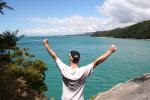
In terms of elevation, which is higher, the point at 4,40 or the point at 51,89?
the point at 4,40

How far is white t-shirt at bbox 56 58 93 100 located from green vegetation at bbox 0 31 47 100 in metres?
14.1

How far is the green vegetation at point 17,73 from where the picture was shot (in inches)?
833

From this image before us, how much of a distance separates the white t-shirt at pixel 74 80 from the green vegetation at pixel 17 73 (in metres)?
14.1

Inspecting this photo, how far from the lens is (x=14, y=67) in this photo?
2703 centimetres

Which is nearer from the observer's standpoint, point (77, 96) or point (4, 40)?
point (77, 96)

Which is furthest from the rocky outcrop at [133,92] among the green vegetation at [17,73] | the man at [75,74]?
the green vegetation at [17,73]

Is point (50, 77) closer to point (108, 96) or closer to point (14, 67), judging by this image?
point (14, 67)

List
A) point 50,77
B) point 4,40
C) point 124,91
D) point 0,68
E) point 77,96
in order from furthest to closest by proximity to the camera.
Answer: point 50,77
point 0,68
point 4,40
point 124,91
point 77,96

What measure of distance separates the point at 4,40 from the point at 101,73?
145 ft

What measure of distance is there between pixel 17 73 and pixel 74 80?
22038 millimetres

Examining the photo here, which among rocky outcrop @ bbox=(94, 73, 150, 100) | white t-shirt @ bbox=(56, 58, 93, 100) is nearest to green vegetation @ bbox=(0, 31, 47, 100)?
rocky outcrop @ bbox=(94, 73, 150, 100)

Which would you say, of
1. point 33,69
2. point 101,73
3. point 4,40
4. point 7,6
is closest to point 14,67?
point 33,69

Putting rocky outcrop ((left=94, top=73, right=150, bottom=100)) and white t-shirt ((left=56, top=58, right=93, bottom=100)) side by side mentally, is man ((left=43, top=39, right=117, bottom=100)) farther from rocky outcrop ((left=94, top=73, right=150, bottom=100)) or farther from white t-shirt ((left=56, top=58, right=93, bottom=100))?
rocky outcrop ((left=94, top=73, right=150, bottom=100))

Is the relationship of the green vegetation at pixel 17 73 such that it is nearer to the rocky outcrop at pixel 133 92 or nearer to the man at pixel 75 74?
the rocky outcrop at pixel 133 92
